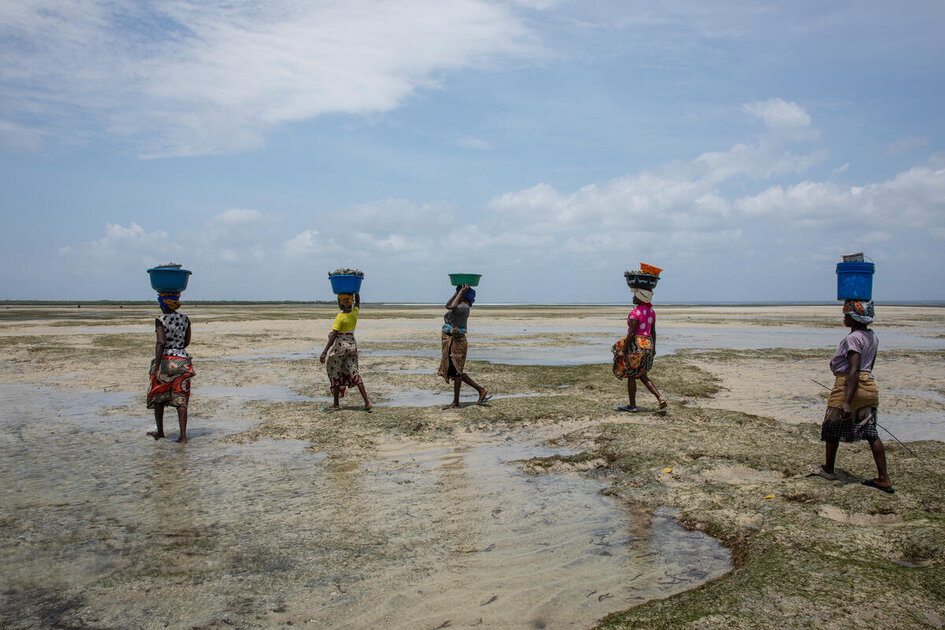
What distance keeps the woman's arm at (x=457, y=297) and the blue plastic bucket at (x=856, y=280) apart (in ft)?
18.4

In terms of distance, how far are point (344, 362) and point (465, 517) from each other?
5122 millimetres

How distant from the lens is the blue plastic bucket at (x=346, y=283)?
985 cm

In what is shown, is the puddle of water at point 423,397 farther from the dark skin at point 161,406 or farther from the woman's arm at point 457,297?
the dark skin at point 161,406

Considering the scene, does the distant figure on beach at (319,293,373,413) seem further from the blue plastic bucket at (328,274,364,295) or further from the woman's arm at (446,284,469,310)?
the woman's arm at (446,284,469,310)

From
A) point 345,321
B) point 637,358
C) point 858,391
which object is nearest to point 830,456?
point 858,391

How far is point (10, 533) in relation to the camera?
5039 millimetres

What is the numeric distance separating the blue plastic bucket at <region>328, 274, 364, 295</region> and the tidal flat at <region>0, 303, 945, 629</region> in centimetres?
209

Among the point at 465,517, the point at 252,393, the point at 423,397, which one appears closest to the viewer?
the point at 465,517

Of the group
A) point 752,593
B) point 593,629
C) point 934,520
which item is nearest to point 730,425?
point 934,520

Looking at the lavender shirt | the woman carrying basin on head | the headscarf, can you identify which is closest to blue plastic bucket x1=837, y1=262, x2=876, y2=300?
the headscarf

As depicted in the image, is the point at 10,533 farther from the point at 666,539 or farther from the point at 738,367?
the point at 738,367

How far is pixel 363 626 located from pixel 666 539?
2.63 metres

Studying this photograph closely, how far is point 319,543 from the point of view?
4.93 metres

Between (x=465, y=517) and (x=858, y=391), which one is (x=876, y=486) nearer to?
(x=858, y=391)
